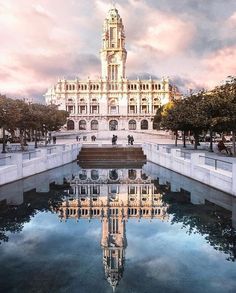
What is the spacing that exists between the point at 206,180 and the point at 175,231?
914cm

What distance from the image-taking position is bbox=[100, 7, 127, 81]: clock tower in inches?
5714

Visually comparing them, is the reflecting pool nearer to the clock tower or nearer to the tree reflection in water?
the tree reflection in water

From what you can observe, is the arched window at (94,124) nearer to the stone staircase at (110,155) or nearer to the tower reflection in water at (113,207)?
the stone staircase at (110,155)

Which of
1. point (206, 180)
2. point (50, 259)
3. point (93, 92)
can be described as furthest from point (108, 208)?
point (93, 92)

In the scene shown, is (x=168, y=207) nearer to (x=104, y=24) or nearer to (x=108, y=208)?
(x=108, y=208)

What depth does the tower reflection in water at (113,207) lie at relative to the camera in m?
9.29

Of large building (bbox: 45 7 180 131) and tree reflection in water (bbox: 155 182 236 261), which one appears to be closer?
tree reflection in water (bbox: 155 182 236 261)

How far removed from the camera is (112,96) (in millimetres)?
141875

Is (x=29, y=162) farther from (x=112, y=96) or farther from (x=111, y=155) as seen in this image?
(x=112, y=96)

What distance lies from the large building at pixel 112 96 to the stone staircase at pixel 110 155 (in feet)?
303

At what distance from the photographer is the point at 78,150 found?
44781 millimetres

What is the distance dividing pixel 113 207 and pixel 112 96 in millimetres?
128892

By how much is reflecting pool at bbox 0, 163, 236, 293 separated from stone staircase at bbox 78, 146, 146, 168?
73.2 feet

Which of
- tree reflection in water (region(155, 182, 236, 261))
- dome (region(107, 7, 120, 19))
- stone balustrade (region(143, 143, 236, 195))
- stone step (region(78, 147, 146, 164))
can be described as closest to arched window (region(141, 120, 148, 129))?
dome (region(107, 7, 120, 19))
